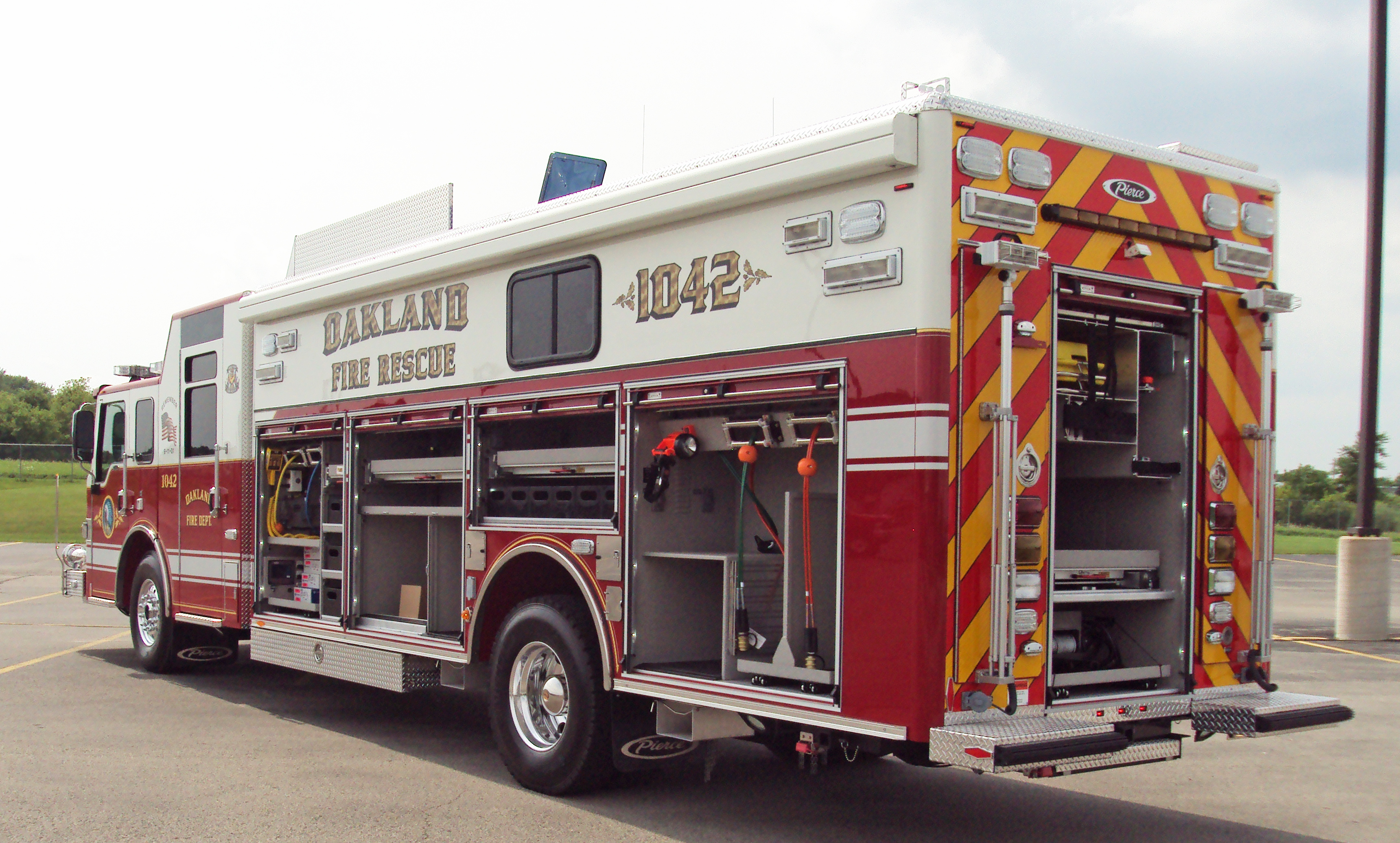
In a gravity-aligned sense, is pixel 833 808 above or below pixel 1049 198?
below

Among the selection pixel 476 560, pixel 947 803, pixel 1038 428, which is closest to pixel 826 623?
pixel 1038 428

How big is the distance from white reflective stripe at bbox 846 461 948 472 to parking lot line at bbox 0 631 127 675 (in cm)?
875

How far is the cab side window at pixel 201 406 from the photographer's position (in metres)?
9.99

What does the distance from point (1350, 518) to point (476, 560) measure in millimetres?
39100

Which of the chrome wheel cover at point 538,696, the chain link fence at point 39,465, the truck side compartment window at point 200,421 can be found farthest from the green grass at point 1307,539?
the chain link fence at point 39,465

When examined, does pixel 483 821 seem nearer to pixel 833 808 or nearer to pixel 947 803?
pixel 833 808

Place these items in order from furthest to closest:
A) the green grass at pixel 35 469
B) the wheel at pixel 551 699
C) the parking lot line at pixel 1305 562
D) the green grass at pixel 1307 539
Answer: the green grass at pixel 35 469, the green grass at pixel 1307 539, the parking lot line at pixel 1305 562, the wheel at pixel 551 699

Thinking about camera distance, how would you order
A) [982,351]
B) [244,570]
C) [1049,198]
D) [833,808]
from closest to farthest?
[982,351] → [1049,198] → [833,808] → [244,570]

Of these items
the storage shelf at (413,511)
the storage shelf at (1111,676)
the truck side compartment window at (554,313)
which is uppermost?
the truck side compartment window at (554,313)

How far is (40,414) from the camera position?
3063 inches

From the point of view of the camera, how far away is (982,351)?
4.97 meters

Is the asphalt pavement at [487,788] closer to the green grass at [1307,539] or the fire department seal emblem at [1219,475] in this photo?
the fire department seal emblem at [1219,475]

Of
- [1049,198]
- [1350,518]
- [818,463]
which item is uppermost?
[1049,198]

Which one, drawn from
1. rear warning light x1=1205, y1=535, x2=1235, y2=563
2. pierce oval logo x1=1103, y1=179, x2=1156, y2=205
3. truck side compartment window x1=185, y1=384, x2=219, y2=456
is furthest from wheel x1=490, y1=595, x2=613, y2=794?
truck side compartment window x1=185, y1=384, x2=219, y2=456
